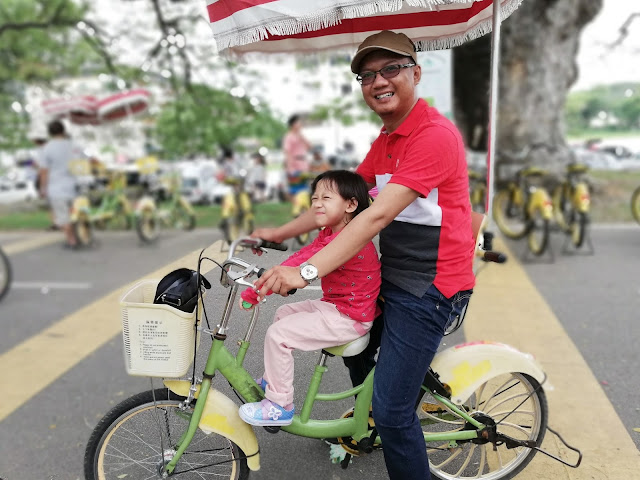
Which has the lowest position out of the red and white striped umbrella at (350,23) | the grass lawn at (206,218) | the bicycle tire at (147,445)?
the grass lawn at (206,218)

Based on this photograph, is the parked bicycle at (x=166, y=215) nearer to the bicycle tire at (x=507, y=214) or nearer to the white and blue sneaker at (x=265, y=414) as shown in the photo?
the bicycle tire at (x=507, y=214)

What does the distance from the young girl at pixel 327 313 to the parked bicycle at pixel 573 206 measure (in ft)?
18.7

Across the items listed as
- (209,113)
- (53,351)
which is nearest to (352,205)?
(53,351)

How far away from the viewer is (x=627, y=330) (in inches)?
194

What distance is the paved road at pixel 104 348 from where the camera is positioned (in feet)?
10.3

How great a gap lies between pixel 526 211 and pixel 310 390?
19.6ft

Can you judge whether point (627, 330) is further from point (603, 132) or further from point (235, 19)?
point (603, 132)

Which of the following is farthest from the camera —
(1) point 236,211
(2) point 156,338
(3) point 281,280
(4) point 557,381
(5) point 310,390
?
(1) point 236,211

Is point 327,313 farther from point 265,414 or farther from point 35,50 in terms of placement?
point 35,50

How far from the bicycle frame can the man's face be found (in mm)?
807

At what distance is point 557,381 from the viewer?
4.02 metres

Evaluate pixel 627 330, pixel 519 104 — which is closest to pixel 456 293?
pixel 627 330

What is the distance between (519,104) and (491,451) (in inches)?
364

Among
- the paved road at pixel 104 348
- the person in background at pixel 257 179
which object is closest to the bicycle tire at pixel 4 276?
the paved road at pixel 104 348
